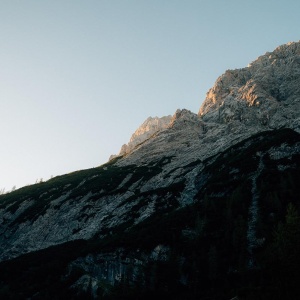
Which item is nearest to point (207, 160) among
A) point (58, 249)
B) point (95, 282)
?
point (58, 249)

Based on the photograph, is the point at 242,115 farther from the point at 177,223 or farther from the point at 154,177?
the point at 177,223

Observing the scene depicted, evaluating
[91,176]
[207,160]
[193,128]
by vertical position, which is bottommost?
[207,160]

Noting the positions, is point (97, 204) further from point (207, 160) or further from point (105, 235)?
point (207, 160)

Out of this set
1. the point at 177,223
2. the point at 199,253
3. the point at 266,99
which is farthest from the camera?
the point at 266,99

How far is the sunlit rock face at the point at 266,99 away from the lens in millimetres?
140875

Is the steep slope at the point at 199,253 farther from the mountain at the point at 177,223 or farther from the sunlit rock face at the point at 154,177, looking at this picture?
the sunlit rock face at the point at 154,177

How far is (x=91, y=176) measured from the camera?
463 ft

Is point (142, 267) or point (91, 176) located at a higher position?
point (91, 176)

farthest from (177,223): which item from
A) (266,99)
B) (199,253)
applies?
(266,99)

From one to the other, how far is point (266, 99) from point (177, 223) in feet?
338

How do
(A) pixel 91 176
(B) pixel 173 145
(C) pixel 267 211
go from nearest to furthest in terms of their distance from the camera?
(C) pixel 267 211 → (A) pixel 91 176 → (B) pixel 173 145

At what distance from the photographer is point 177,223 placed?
73.4 meters

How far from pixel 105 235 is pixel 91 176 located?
60.5 meters

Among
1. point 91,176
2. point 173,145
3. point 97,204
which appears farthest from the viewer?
point 173,145
